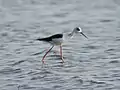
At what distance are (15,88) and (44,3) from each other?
9287mm

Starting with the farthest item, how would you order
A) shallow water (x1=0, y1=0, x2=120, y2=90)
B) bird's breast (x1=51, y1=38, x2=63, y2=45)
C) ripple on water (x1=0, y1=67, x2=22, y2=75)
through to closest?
bird's breast (x1=51, y1=38, x2=63, y2=45)
ripple on water (x1=0, y1=67, x2=22, y2=75)
shallow water (x1=0, y1=0, x2=120, y2=90)

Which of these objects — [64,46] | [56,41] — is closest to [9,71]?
[56,41]

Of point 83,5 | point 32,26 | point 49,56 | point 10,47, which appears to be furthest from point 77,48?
point 83,5

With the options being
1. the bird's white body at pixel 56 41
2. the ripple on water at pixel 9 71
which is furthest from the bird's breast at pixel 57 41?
the ripple on water at pixel 9 71

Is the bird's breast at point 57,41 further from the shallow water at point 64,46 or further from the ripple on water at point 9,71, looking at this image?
the ripple on water at point 9,71

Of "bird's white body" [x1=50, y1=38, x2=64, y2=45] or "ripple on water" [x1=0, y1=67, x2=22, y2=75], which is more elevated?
"bird's white body" [x1=50, y1=38, x2=64, y2=45]

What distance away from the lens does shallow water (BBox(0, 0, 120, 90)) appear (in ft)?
35.6

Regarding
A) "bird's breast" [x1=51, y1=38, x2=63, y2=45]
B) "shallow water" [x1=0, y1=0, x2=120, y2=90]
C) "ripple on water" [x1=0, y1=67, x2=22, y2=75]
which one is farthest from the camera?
"bird's breast" [x1=51, y1=38, x2=63, y2=45]

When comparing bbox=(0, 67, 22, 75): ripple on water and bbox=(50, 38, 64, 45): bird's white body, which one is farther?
bbox=(50, 38, 64, 45): bird's white body

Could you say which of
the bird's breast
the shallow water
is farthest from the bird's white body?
the shallow water

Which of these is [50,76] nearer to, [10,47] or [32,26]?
[10,47]

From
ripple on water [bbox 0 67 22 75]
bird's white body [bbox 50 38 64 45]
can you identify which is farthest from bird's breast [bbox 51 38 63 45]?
ripple on water [bbox 0 67 22 75]

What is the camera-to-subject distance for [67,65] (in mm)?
12219

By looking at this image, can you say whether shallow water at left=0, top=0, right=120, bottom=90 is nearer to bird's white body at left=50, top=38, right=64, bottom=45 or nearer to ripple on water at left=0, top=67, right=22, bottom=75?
ripple on water at left=0, top=67, right=22, bottom=75
